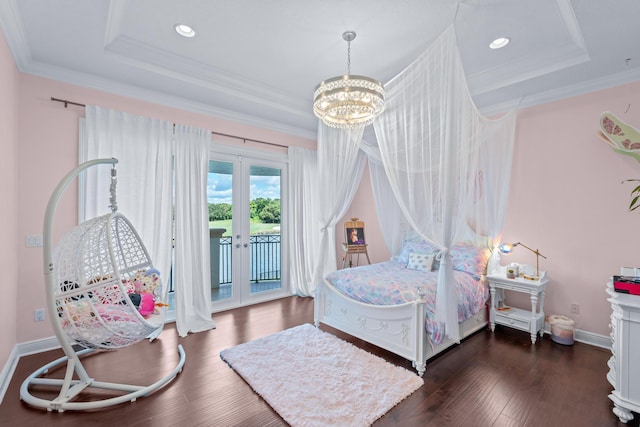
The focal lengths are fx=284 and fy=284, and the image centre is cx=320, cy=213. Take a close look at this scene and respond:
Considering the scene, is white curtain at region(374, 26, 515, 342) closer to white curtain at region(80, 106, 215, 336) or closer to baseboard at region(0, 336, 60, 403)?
white curtain at region(80, 106, 215, 336)

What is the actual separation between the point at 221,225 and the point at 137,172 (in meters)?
1.33

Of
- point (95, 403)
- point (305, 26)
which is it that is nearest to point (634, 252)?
point (305, 26)

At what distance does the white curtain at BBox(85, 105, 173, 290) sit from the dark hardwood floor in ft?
3.43

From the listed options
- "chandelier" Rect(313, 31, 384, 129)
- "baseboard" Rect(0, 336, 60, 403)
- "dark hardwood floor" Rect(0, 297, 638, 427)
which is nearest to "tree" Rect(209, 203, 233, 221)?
"dark hardwood floor" Rect(0, 297, 638, 427)

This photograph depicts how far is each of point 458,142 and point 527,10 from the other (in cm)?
111

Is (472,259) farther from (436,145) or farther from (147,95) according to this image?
(147,95)

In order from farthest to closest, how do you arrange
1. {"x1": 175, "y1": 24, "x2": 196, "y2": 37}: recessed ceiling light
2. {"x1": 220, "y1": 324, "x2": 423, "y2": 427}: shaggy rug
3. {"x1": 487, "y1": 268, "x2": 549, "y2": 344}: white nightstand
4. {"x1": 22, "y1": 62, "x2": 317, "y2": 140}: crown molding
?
{"x1": 487, "y1": 268, "x2": 549, "y2": 344}: white nightstand
{"x1": 22, "y1": 62, "x2": 317, "y2": 140}: crown molding
{"x1": 175, "y1": 24, "x2": 196, "y2": 37}: recessed ceiling light
{"x1": 220, "y1": 324, "x2": 423, "y2": 427}: shaggy rug

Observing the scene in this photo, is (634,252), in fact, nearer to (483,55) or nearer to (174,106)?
(483,55)

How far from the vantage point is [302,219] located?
16.2ft

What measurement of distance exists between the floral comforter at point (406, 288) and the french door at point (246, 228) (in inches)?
64.6

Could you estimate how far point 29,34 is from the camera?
2414 millimetres

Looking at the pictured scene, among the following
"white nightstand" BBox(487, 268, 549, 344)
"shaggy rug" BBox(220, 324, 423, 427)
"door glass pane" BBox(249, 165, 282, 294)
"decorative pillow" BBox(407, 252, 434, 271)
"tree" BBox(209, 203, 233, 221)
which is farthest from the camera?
"door glass pane" BBox(249, 165, 282, 294)

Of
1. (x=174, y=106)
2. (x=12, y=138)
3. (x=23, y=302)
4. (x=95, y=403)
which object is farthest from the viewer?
(x=174, y=106)

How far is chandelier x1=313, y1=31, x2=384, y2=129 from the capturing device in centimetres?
233
